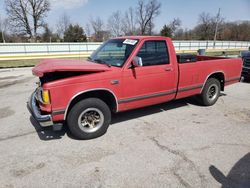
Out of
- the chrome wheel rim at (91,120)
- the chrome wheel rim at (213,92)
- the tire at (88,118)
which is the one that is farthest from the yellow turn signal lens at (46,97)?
the chrome wheel rim at (213,92)

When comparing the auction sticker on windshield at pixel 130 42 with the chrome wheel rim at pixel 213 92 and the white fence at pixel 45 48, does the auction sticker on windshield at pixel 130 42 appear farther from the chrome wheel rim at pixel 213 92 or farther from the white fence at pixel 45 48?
the white fence at pixel 45 48

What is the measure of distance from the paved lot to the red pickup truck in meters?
0.50

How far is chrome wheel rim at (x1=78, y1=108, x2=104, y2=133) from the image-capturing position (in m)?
3.88

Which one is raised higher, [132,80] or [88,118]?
[132,80]

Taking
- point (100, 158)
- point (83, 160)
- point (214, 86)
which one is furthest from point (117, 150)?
point (214, 86)

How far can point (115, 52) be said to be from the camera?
458cm

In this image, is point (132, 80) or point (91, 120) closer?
point (91, 120)

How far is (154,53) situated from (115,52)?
2.81 ft

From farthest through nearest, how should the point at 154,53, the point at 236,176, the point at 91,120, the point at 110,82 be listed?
the point at 154,53, the point at 91,120, the point at 110,82, the point at 236,176

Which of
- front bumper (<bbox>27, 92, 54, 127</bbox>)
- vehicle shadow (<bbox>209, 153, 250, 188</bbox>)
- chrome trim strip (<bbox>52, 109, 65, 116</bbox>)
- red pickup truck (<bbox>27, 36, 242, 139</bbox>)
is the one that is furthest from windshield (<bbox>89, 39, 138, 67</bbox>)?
vehicle shadow (<bbox>209, 153, 250, 188</bbox>)

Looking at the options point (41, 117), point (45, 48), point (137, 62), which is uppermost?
point (45, 48)

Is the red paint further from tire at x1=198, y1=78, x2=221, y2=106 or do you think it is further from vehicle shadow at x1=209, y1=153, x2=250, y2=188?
vehicle shadow at x1=209, y1=153, x2=250, y2=188

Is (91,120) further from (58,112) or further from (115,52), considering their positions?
(115,52)

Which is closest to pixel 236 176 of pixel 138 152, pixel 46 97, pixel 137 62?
pixel 138 152
